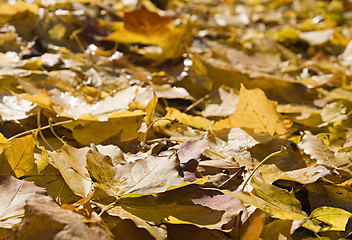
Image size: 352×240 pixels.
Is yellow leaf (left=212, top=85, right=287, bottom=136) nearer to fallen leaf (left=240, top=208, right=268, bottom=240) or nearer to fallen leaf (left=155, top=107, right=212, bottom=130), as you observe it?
fallen leaf (left=155, top=107, right=212, bottom=130)

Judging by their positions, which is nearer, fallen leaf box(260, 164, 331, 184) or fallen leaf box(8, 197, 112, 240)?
fallen leaf box(8, 197, 112, 240)

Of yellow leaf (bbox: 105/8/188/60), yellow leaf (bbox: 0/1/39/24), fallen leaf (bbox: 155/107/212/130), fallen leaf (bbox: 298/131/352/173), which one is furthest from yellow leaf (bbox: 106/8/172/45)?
fallen leaf (bbox: 298/131/352/173)

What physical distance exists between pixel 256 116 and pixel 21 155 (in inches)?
17.0

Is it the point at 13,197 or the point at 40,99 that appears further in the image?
the point at 40,99

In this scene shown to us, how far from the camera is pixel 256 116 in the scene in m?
0.76

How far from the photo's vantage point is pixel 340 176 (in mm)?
660

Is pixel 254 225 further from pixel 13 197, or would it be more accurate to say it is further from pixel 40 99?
pixel 40 99

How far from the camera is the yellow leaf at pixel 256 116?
2.44ft

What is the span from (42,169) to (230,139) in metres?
0.35

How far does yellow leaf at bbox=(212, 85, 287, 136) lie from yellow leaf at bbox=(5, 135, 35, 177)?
13.6 inches

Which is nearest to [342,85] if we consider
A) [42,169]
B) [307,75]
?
[307,75]

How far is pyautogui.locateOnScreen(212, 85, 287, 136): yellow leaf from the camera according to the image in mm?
745

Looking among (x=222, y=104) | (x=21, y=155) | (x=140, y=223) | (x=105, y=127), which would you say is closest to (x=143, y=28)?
(x=222, y=104)

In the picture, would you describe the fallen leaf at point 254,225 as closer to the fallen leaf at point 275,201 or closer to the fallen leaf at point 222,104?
the fallen leaf at point 275,201
